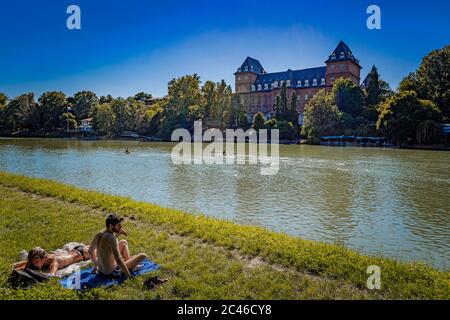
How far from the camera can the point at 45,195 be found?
12039 millimetres

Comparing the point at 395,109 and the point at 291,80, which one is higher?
the point at 291,80

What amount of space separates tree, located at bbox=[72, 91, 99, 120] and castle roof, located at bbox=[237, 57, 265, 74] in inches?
1997

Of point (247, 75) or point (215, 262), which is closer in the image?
point (215, 262)

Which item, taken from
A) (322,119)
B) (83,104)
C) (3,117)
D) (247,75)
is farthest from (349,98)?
(3,117)

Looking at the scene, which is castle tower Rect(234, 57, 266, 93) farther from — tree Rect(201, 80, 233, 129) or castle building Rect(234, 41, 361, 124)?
tree Rect(201, 80, 233, 129)

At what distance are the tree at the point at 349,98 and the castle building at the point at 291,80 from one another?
14.5m

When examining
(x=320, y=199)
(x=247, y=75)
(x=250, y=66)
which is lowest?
(x=320, y=199)

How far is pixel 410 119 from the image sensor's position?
53312 mm

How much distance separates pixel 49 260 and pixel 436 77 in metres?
74.0

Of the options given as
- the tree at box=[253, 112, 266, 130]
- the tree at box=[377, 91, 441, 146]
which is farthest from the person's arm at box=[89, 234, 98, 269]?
the tree at box=[253, 112, 266, 130]

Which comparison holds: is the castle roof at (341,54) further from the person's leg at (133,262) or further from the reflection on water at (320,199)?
the person's leg at (133,262)

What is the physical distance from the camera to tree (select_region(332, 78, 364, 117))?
236 feet

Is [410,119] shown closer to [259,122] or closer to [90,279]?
[259,122]
